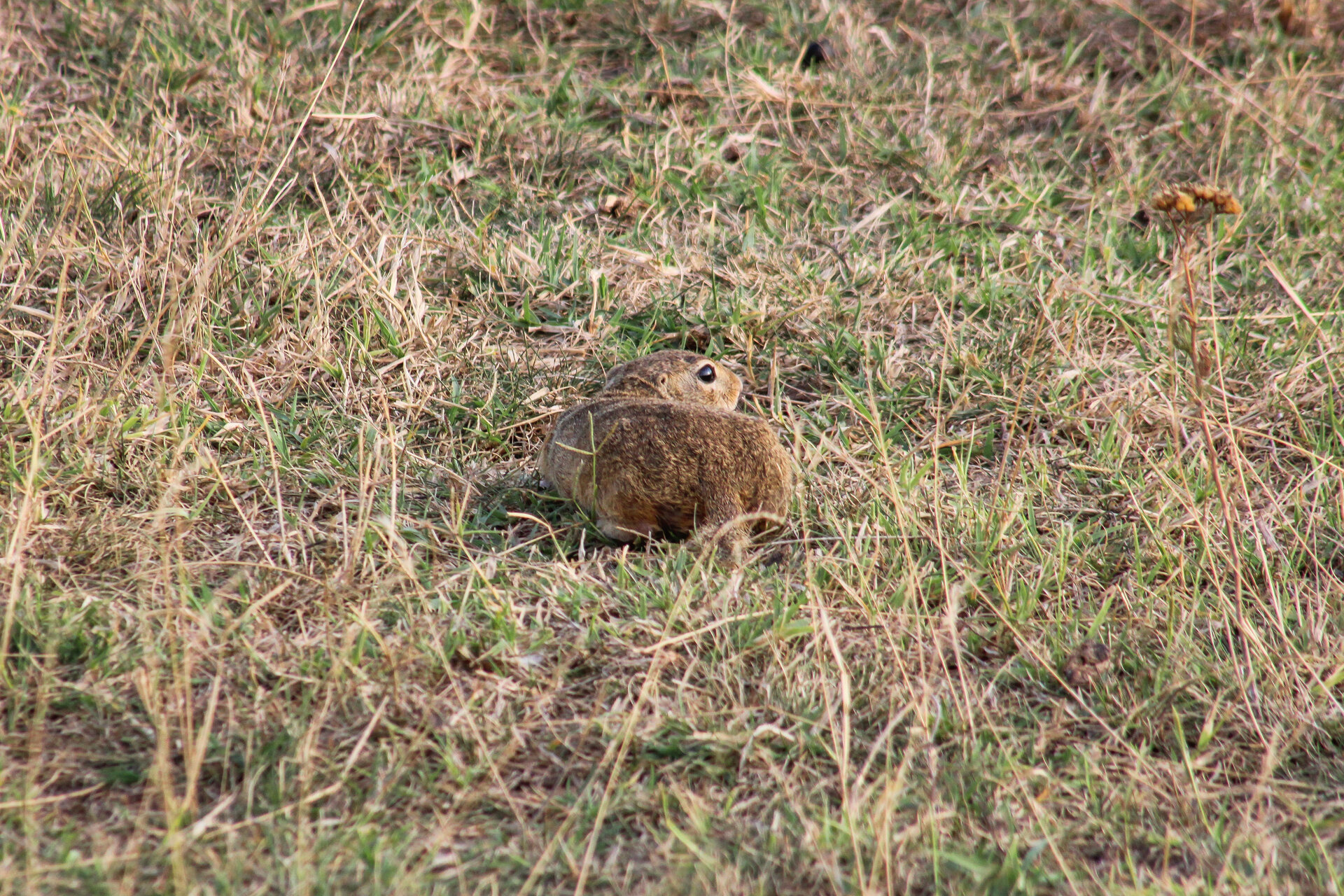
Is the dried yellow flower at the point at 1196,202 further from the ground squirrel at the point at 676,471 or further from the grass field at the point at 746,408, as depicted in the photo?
the ground squirrel at the point at 676,471

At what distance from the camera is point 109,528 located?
3.34m

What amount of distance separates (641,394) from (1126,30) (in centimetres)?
424

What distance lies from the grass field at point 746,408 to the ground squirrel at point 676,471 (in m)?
0.13

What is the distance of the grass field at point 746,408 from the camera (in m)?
2.62

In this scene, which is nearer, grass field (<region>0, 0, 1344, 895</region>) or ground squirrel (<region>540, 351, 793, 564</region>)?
grass field (<region>0, 0, 1344, 895</region>)

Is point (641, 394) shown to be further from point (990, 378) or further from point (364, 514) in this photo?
point (990, 378)

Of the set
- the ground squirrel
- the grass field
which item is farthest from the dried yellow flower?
the ground squirrel

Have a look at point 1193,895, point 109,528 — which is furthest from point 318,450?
point 1193,895

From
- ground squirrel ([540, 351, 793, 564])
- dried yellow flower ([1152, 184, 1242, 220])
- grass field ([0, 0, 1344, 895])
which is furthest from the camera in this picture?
ground squirrel ([540, 351, 793, 564])

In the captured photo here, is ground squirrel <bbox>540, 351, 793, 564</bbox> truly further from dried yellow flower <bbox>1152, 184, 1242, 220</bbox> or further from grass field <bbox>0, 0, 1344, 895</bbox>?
dried yellow flower <bbox>1152, 184, 1242, 220</bbox>

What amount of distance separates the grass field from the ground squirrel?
13cm

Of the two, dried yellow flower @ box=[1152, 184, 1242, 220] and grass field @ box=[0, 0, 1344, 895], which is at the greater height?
dried yellow flower @ box=[1152, 184, 1242, 220]

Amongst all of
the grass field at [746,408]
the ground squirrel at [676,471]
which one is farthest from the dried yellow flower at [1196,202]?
the ground squirrel at [676,471]

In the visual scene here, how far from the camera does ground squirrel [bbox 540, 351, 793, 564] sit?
3332 millimetres
